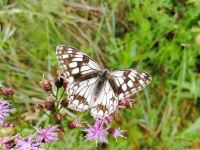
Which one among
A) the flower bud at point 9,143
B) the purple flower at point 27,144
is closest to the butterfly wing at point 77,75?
the purple flower at point 27,144

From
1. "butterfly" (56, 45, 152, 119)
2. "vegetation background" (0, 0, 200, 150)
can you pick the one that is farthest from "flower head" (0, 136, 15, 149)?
"vegetation background" (0, 0, 200, 150)

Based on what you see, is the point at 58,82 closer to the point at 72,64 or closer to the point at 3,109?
the point at 72,64

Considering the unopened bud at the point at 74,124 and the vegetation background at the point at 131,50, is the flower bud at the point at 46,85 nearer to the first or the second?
the unopened bud at the point at 74,124

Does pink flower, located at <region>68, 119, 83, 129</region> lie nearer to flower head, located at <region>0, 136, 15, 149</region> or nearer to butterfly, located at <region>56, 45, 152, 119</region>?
butterfly, located at <region>56, 45, 152, 119</region>

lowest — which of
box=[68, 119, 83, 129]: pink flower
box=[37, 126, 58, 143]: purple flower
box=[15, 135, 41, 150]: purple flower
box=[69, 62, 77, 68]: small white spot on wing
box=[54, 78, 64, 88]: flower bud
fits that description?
box=[15, 135, 41, 150]: purple flower

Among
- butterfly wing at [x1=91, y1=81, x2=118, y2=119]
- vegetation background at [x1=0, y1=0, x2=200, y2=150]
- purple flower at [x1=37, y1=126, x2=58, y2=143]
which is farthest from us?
vegetation background at [x1=0, y1=0, x2=200, y2=150]

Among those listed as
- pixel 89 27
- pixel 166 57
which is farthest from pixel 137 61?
pixel 89 27

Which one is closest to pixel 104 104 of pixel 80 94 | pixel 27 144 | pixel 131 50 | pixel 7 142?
pixel 80 94
